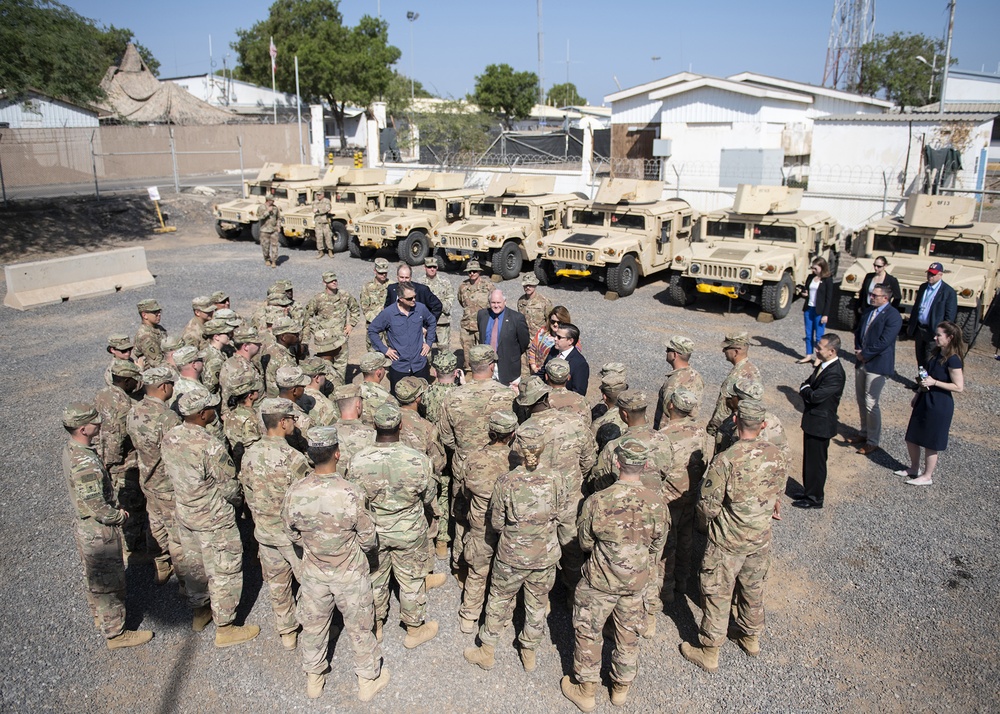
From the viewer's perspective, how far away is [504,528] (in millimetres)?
3859

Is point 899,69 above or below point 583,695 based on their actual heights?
above

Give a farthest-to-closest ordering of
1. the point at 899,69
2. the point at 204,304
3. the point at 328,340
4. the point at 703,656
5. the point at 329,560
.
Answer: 1. the point at 899,69
2. the point at 328,340
3. the point at 204,304
4. the point at 703,656
5. the point at 329,560

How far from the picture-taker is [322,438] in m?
3.56

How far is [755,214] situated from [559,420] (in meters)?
8.63

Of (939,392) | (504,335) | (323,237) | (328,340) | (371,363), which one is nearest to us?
(371,363)

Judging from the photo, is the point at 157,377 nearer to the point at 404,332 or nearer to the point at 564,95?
the point at 404,332

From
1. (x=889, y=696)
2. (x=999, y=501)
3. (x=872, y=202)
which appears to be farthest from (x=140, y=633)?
(x=872, y=202)

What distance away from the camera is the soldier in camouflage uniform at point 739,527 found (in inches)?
151

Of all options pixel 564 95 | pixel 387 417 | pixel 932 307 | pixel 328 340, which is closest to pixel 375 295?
pixel 328 340

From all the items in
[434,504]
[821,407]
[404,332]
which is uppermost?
[404,332]

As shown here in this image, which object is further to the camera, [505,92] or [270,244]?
[505,92]

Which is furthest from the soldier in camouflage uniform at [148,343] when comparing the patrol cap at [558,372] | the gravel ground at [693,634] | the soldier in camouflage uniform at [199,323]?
the patrol cap at [558,372]

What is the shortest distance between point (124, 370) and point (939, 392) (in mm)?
6243

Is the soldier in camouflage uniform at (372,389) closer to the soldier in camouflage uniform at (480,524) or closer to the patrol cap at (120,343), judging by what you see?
the soldier in camouflage uniform at (480,524)
